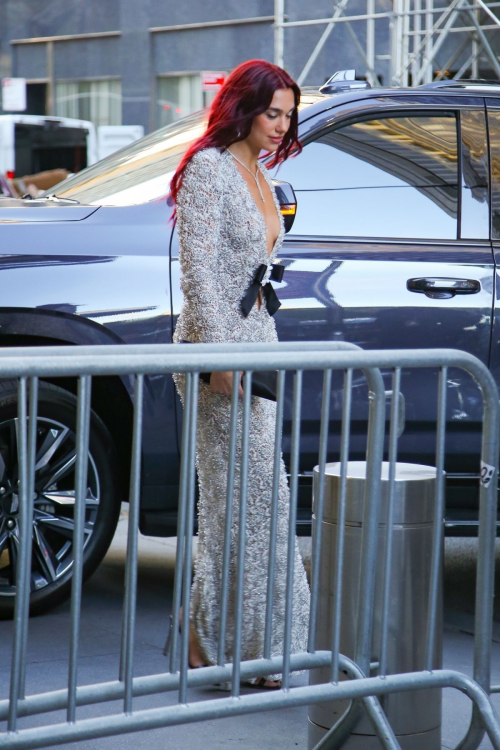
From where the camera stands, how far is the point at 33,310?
154 inches

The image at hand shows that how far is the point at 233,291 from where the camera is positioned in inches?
132

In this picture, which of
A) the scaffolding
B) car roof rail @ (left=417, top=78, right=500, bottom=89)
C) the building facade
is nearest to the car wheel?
car roof rail @ (left=417, top=78, right=500, bottom=89)

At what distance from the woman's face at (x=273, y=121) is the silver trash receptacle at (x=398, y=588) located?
1043 mm

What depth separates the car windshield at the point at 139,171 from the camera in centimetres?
423

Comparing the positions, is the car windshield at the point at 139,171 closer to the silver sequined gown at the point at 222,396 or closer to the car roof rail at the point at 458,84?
the car roof rail at the point at 458,84

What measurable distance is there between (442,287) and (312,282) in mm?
477

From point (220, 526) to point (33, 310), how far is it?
3.40 ft

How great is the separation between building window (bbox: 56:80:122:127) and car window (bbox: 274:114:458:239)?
18241mm

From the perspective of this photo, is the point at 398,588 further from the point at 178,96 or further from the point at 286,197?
the point at 178,96

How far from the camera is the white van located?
19.5 meters

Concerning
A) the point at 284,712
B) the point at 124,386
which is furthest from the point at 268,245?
the point at 284,712

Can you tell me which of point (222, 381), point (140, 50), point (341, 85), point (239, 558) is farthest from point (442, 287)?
point (140, 50)

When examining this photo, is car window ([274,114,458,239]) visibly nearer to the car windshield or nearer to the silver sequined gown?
the car windshield

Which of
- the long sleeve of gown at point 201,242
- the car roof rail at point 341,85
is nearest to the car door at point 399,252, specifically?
the car roof rail at point 341,85
